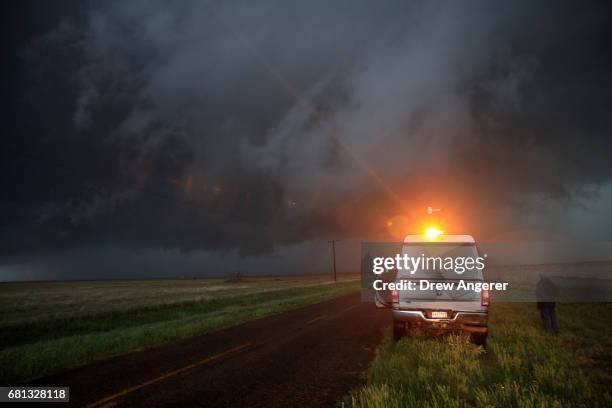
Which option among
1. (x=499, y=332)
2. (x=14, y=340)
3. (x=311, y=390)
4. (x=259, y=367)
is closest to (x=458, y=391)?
(x=311, y=390)

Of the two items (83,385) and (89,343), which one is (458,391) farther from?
(89,343)

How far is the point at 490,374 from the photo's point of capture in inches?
257

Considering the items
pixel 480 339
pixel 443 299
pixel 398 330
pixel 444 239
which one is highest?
pixel 444 239

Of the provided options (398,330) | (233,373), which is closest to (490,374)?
(398,330)

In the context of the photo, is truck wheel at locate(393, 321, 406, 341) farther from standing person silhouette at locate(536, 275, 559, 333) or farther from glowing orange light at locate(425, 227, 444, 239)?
standing person silhouette at locate(536, 275, 559, 333)

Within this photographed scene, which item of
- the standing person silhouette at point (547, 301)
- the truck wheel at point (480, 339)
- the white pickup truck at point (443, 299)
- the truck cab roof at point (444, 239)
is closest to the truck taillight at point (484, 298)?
the white pickup truck at point (443, 299)

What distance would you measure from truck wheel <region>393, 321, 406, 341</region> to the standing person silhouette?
5804 millimetres

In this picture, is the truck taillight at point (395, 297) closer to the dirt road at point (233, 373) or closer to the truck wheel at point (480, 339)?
the dirt road at point (233, 373)

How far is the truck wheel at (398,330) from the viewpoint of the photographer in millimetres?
9242

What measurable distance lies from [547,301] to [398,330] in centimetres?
600

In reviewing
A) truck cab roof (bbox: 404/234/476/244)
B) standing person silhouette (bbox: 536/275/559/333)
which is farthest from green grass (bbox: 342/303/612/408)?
truck cab roof (bbox: 404/234/476/244)

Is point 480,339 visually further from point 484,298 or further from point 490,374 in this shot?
point 490,374

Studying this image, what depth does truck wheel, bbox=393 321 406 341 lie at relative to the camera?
9242 mm

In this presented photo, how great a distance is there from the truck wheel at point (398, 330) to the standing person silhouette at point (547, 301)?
5.80 m
